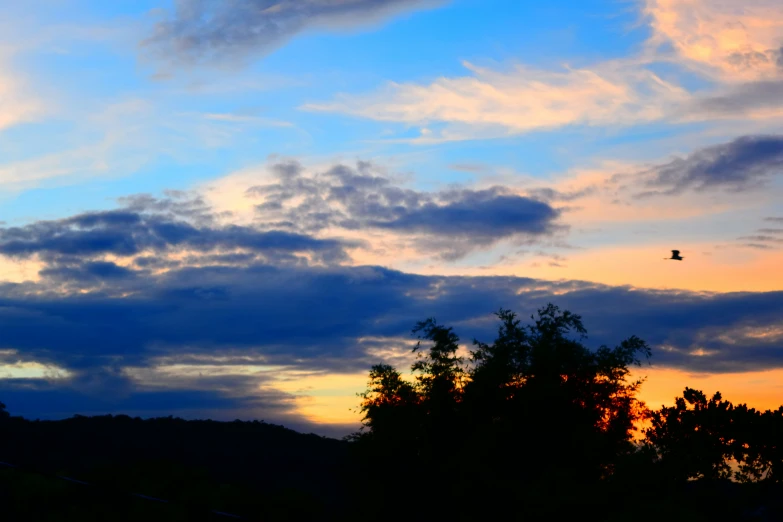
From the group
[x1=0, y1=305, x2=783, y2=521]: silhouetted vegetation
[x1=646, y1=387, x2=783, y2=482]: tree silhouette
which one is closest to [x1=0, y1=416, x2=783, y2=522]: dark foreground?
[x1=0, y1=305, x2=783, y2=521]: silhouetted vegetation

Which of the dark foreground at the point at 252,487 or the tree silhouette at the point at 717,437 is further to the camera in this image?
the tree silhouette at the point at 717,437

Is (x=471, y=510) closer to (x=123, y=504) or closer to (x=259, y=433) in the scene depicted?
(x=123, y=504)

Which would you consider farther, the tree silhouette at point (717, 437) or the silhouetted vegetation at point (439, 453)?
the tree silhouette at point (717, 437)

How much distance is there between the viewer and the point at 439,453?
73.4ft

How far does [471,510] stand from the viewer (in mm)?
19500

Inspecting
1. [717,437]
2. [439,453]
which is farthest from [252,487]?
[717,437]

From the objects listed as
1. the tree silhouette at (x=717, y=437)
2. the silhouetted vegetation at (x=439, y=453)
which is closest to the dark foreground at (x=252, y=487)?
the silhouetted vegetation at (x=439, y=453)

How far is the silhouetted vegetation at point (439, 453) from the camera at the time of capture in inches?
712

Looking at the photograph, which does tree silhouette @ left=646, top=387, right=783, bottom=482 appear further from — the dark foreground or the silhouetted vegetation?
the dark foreground

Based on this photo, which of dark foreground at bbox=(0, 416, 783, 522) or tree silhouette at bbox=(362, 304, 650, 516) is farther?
tree silhouette at bbox=(362, 304, 650, 516)

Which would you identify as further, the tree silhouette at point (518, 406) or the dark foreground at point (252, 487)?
the tree silhouette at point (518, 406)

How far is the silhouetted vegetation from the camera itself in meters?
18.1

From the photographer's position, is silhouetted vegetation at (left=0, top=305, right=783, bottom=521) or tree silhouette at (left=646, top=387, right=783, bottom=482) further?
tree silhouette at (left=646, top=387, right=783, bottom=482)

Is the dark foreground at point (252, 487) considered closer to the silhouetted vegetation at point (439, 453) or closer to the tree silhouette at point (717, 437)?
the silhouetted vegetation at point (439, 453)
